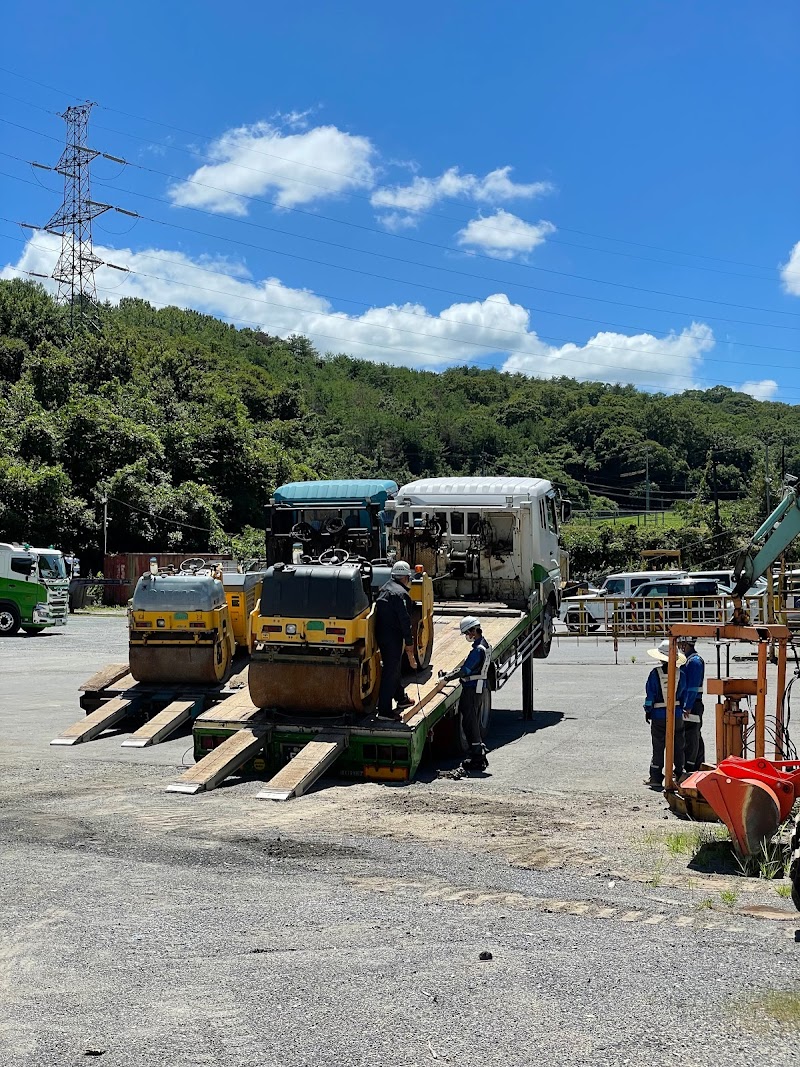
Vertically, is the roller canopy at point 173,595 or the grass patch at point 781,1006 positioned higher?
the roller canopy at point 173,595

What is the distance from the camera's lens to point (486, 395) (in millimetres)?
121062

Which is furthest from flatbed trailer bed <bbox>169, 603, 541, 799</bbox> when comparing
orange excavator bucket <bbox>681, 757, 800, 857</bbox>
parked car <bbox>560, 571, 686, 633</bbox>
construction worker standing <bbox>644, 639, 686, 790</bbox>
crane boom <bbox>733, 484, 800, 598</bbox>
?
parked car <bbox>560, 571, 686, 633</bbox>

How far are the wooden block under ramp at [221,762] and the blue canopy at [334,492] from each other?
250 inches

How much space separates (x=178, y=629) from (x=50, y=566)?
20.3 metres

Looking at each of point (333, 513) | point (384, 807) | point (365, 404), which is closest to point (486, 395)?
point (365, 404)

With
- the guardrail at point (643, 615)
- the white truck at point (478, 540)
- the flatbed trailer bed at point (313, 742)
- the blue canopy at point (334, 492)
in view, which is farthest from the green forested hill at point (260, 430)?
the flatbed trailer bed at point (313, 742)

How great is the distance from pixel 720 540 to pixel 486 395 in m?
68.0

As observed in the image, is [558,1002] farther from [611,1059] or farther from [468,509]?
[468,509]

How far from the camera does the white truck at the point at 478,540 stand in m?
16.9

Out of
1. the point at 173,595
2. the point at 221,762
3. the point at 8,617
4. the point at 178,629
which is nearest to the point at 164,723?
the point at 178,629

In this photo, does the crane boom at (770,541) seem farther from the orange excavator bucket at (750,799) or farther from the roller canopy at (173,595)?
the roller canopy at (173,595)

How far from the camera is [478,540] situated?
56.1 feet

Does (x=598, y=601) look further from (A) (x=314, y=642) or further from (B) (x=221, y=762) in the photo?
(B) (x=221, y=762)

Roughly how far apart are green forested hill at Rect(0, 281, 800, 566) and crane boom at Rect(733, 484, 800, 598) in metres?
38.2
